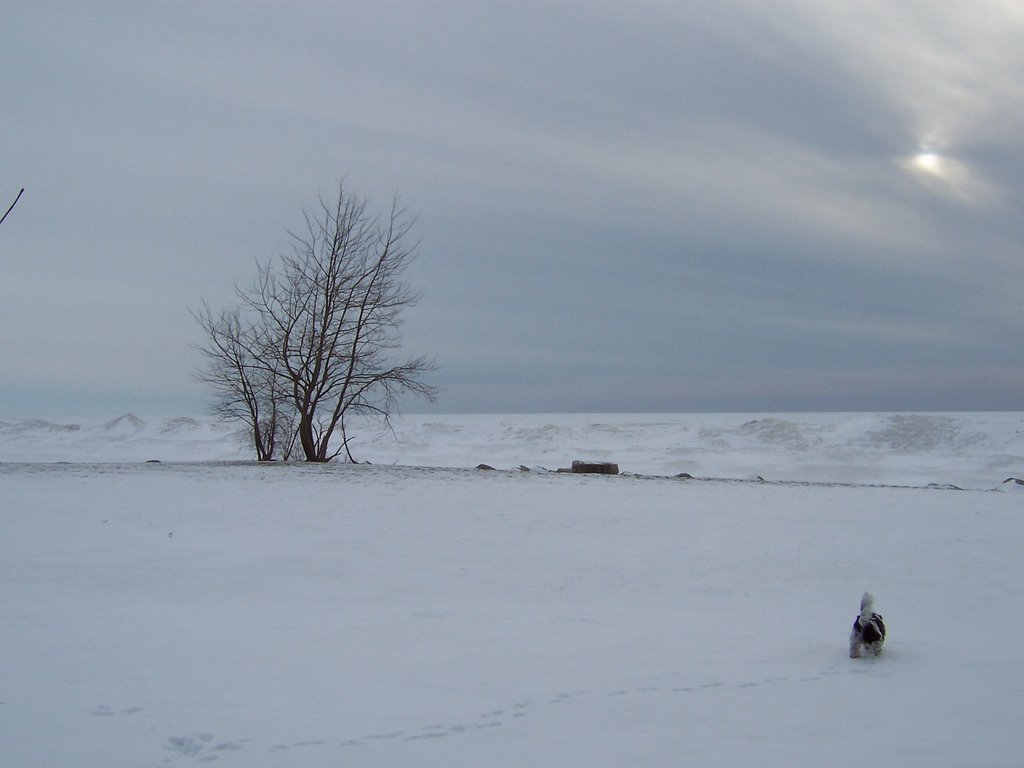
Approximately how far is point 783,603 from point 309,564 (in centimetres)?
662

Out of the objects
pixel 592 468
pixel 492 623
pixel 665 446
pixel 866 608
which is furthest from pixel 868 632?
pixel 665 446

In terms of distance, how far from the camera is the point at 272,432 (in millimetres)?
24578

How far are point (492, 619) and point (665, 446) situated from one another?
126 ft

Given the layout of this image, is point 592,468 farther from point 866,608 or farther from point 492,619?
point 866,608


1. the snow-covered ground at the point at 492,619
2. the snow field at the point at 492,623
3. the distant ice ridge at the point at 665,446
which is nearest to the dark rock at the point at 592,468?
the snow-covered ground at the point at 492,619

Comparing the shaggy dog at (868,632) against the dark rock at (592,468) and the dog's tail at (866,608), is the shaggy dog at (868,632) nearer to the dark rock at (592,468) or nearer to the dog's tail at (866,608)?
the dog's tail at (866,608)

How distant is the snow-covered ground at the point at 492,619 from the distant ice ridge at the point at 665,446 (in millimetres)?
15054

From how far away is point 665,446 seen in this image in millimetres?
46656

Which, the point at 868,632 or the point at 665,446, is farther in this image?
the point at 665,446

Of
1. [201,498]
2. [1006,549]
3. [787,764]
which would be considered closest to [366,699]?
[787,764]

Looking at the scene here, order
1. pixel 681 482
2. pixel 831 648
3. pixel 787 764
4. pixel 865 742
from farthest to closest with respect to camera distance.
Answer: pixel 681 482 < pixel 831 648 < pixel 865 742 < pixel 787 764

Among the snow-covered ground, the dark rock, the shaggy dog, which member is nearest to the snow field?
the snow-covered ground

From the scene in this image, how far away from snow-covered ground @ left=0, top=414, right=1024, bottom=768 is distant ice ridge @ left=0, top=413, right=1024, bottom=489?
49.4ft

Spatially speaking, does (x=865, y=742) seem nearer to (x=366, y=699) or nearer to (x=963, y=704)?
(x=963, y=704)
